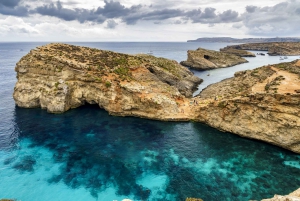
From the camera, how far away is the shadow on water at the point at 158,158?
3150cm

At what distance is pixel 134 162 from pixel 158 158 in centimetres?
465

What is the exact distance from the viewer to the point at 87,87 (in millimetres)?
61844

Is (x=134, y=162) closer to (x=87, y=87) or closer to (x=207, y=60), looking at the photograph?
(x=87, y=87)

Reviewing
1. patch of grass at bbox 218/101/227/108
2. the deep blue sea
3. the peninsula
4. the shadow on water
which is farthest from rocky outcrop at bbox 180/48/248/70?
the shadow on water

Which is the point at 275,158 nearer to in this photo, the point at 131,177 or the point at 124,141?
the point at 131,177

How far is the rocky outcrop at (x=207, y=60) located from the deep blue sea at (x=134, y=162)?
91.7 m

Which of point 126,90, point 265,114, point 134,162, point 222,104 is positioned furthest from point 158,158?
point 126,90

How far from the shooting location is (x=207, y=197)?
29719 mm

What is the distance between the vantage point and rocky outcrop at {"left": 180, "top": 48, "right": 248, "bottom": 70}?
450 feet

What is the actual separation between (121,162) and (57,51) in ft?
158

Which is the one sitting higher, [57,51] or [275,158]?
[57,51]

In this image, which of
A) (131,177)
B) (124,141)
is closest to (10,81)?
(124,141)

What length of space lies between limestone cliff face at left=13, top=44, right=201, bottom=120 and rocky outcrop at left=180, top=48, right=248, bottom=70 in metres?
78.0

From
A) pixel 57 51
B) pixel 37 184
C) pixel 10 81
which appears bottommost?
pixel 37 184
